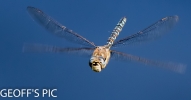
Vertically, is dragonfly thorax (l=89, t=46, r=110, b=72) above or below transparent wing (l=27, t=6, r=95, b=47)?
below

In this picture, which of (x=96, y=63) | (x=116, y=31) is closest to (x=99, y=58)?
(x=96, y=63)

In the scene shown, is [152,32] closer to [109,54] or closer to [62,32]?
[109,54]

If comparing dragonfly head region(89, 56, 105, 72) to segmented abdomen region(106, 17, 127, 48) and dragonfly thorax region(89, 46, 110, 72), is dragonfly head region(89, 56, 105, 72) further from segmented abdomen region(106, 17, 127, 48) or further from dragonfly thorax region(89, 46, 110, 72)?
segmented abdomen region(106, 17, 127, 48)

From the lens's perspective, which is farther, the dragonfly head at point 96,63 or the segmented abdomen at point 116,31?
the segmented abdomen at point 116,31

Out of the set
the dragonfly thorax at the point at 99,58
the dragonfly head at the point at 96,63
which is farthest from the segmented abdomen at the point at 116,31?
the dragonfly head at the point at 96,63

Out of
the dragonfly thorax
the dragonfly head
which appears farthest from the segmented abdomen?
the dragonfly head

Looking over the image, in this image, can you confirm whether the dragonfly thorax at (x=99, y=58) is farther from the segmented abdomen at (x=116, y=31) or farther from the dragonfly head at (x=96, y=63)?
the segmented abdomen at (x=116, y=31)

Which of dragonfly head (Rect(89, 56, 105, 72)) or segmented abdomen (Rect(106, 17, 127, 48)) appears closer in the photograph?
dragonfly head (Rect(89, 56, 105, 72))

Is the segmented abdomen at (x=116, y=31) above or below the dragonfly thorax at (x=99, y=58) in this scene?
above

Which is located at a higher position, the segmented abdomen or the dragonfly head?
the segmented abdomen
